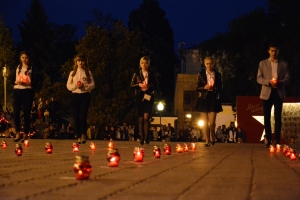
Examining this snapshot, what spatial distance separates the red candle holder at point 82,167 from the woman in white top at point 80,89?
9.36 meters

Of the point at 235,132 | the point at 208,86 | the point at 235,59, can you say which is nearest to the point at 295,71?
the point at 235,59

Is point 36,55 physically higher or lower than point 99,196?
higher

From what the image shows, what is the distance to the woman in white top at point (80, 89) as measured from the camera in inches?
618

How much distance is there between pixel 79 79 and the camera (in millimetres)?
15688

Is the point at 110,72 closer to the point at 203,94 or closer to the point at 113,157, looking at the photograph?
the point at 203,94

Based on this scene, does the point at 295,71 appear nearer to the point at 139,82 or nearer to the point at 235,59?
the point at 235,59

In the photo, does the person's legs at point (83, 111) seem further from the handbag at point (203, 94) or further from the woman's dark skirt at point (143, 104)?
the handbag at point (203, 94)

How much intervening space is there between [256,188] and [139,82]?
1075 centimetres

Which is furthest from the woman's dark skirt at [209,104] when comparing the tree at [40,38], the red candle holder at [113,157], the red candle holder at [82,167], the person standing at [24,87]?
the tree at [40,38]

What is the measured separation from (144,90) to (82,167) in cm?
1068

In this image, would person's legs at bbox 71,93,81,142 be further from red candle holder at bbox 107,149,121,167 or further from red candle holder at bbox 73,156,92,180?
red candle holder at bbox 73,156,92,180

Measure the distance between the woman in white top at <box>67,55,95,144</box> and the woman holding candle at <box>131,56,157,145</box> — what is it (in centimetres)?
134

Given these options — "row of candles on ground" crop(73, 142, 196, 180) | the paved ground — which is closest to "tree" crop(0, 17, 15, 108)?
"row of candles on ground" crop(73, 142, 196, 180)

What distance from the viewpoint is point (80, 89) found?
15852 mm
